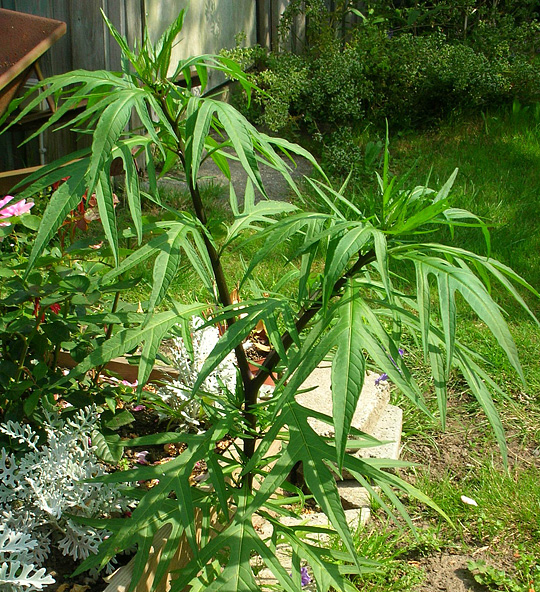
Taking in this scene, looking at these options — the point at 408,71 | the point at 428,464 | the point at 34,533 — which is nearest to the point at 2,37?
the point at 34,533

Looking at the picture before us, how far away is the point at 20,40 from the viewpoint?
3.81m

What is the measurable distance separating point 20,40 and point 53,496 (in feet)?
9.34

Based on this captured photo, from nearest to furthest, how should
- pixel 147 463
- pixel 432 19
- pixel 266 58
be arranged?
pixel 147 463 → pixel 266 58 → pixel 432 19

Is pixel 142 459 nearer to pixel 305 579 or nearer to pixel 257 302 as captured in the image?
pixel 305 579

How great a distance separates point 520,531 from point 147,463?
138 centimetres

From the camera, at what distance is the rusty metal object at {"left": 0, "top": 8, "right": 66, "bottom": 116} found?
12.3ft

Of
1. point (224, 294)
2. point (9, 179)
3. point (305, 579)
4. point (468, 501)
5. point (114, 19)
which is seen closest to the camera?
point (224, 294)

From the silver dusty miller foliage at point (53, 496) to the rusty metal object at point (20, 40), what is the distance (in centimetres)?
234

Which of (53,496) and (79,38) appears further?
(79,38)

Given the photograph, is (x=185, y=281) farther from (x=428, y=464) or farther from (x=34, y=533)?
(x=34, y=533)

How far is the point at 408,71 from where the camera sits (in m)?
6.81

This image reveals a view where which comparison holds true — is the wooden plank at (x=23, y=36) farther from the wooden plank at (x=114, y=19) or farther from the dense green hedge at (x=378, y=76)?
the dense green hedge at (x=378, y=76)

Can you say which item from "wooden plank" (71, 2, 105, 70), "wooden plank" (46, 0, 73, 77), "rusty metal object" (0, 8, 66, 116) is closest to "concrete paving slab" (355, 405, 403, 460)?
"rusty metal object" (0, 8, 66, 116)

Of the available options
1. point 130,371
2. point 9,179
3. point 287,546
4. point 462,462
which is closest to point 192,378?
point 130,371
